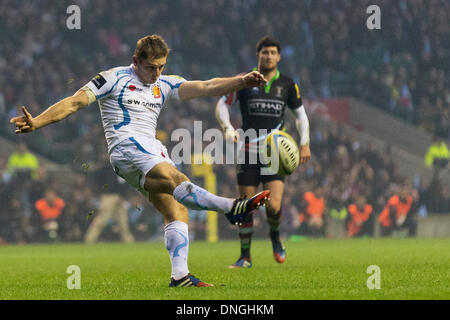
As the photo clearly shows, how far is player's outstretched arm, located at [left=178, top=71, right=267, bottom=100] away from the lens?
7445 mm

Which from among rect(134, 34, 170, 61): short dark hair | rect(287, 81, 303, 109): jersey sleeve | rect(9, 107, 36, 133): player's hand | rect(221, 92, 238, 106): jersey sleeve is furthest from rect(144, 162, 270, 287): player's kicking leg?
rect(287, 81, 303, 109): jersey sleeve

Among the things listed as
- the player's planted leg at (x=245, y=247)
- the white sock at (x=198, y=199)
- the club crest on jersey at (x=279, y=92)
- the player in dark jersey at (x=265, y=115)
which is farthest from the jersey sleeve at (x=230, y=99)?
the white sock at (x=198, y=199)

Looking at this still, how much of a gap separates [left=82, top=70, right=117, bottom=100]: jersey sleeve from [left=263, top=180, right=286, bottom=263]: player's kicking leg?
3.78m

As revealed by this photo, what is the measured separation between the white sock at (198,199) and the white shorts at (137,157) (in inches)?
15.0

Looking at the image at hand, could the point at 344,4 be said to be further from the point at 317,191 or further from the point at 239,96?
the point at 239,96

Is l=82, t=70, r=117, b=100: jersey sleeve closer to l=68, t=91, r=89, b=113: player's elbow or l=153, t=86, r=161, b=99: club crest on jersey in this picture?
l=68, t=91, r=89, b=113: player's elbow

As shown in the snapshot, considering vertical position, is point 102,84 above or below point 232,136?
above

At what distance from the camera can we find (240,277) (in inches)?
356

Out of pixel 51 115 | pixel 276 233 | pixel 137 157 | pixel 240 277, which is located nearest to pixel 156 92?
pixel 137 157

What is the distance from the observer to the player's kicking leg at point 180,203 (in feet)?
22.5

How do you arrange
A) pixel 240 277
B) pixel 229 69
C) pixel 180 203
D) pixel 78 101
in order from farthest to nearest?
pixel 229 69 → pixel 240 277 → pixel 180 203 → pixel 78 101

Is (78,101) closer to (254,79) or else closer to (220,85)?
(220,85)

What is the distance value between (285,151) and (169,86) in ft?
9.38
